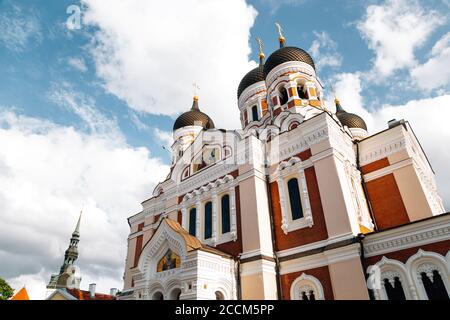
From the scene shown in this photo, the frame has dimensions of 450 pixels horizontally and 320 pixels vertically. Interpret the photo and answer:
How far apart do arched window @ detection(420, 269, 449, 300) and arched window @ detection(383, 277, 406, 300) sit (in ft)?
1.94

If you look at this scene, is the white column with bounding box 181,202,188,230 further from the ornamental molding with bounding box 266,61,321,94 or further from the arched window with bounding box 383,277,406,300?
the arched window with bounding box 383,277,406,300

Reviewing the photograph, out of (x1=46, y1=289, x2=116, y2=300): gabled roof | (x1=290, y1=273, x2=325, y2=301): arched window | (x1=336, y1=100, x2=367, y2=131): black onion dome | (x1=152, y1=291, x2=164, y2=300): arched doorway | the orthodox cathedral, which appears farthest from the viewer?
(x1=336, y1=100, x2=367, y2=131): black onion dome

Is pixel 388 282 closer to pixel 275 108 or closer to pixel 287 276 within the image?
pixel 287 276

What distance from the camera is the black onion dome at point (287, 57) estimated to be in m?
17.4

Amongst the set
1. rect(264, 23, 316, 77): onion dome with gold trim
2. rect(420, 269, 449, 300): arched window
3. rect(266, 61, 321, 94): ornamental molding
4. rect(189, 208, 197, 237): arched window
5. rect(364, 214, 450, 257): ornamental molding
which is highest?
rect(264, 23, 316, 77): onion dome with gold trim

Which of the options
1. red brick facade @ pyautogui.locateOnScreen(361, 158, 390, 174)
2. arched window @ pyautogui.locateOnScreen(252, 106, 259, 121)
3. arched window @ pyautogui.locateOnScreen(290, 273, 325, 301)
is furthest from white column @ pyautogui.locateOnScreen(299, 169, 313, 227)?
arched window @ pyautogui.locateOnScreen(252, 106, 259, 121)

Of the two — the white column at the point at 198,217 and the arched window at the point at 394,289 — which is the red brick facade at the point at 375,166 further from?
the white column at the point at 198,217

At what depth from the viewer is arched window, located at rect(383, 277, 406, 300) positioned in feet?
27.1
